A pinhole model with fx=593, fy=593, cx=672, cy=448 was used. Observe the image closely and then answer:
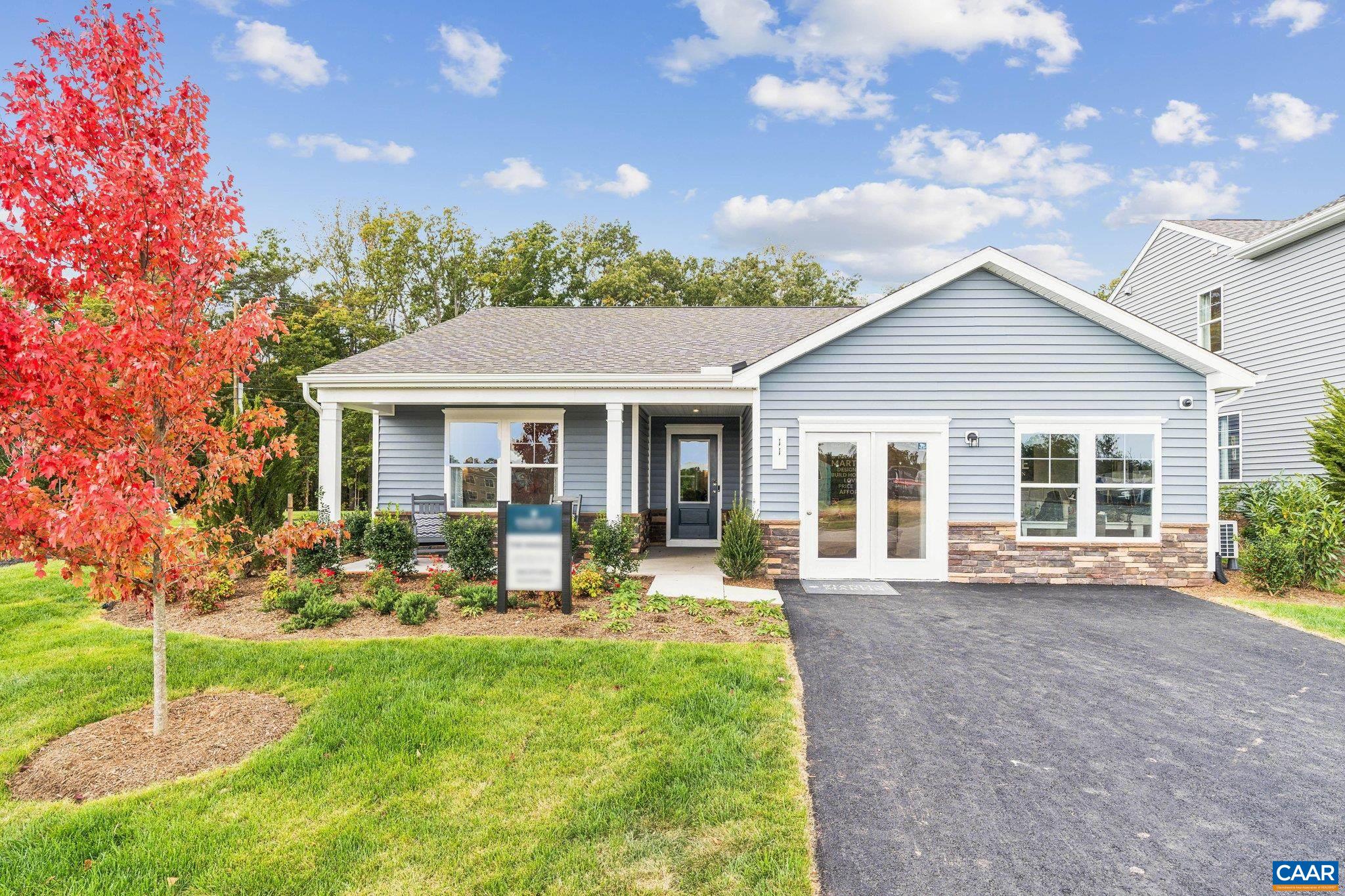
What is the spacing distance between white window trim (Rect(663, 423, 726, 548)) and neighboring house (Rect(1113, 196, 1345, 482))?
30.1 ft

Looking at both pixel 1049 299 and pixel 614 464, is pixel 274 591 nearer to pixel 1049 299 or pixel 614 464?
pixel 614 464

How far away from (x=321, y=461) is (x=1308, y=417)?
54.7 ft

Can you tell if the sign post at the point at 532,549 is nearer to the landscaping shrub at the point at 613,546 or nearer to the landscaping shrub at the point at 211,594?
the landscaping shrub at the point at 613,546

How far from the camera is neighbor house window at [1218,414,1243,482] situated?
39.4ft

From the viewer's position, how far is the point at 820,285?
32000mm

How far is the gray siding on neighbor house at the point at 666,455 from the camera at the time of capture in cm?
1212

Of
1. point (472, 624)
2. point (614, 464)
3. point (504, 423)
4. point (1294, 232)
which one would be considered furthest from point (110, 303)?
point (1294, 232)

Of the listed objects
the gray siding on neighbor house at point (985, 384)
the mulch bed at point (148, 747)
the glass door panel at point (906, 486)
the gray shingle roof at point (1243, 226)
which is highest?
the gray shingle roof at point (1243, 226)

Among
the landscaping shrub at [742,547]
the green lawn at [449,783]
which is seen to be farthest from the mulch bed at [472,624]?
the landscaping shrub at [742,547]

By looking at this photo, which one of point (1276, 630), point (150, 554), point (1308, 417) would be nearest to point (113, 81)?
point (150, 554)

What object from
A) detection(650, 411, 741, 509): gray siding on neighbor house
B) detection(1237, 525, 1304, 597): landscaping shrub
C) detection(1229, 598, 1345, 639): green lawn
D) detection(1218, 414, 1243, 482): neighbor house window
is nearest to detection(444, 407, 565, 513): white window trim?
detection(650, 411, 741, 509): gray siding on neighbor house

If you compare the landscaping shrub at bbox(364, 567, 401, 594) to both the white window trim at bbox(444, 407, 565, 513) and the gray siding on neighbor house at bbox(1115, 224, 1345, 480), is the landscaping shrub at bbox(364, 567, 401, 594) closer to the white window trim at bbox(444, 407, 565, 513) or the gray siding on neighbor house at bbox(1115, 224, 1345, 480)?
the white window trim at bbox(444, 407, 565, 513)

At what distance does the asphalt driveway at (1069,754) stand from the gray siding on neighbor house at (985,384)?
255 centimetres

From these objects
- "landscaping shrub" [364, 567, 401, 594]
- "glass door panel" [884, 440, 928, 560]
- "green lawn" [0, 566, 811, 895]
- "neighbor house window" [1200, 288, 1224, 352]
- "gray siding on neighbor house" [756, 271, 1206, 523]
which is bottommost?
"green lawn" [0, 566, 811, 895]
